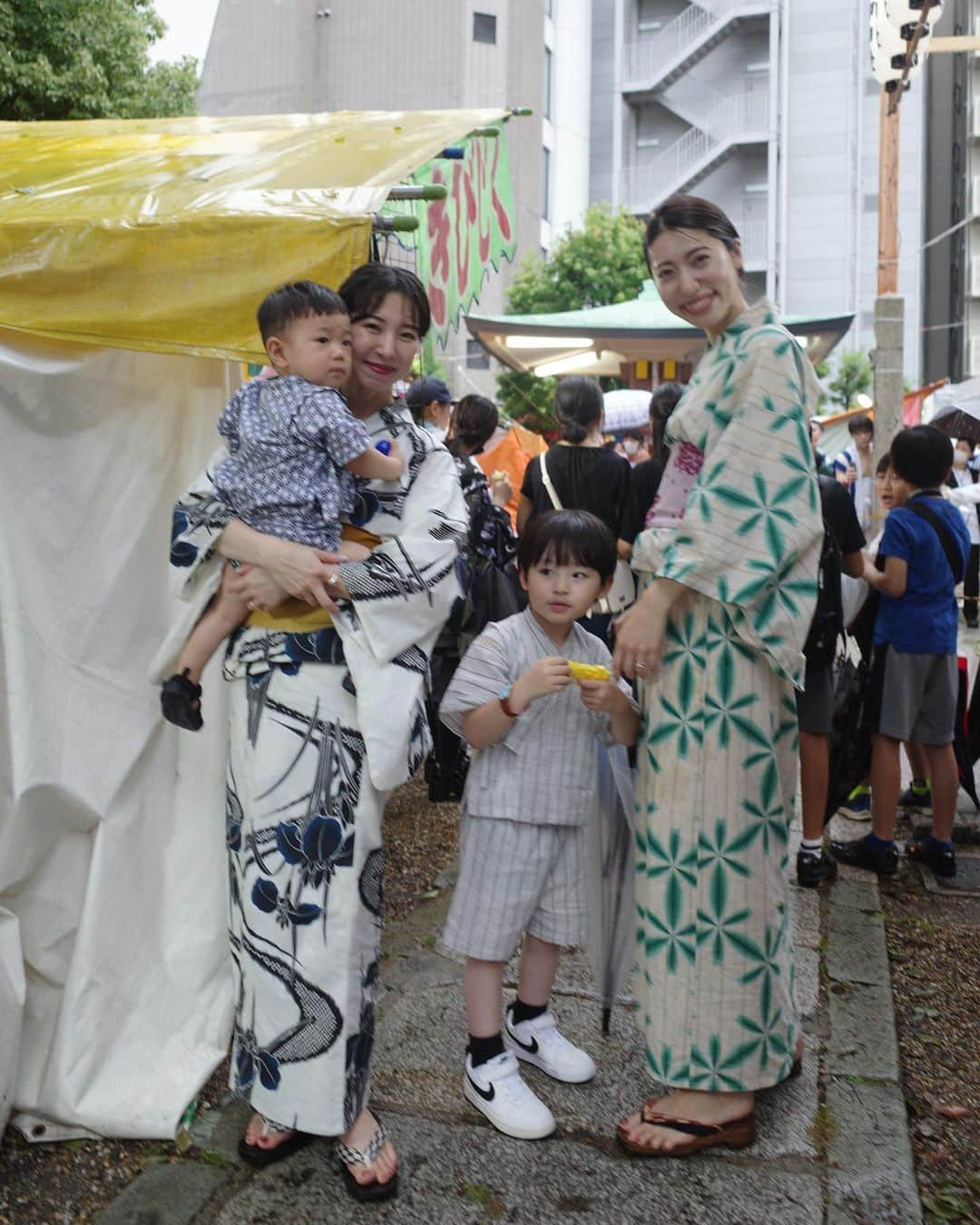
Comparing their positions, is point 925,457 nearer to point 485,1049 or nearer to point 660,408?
point 660,408

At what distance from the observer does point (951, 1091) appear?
3.02 metres

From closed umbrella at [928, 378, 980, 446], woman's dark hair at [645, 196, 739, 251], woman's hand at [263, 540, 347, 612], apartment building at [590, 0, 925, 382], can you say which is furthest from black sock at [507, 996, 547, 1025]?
apartment building at [590, 0, 925, 382]

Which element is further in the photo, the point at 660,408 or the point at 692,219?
the point at 660,408

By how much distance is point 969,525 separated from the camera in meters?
8.54

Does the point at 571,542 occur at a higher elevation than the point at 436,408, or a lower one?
lower

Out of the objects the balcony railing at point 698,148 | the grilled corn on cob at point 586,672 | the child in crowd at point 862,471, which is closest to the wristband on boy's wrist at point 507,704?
the grilled corn on cob at point 586,672

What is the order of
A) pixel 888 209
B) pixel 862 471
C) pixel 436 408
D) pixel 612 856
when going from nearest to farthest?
pixel 612 856
pixel 436 408
pixel 862 471
pixel 888 209

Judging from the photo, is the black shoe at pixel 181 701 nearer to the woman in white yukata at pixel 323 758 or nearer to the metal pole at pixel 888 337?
the woman in white yukata at pixel 323 758

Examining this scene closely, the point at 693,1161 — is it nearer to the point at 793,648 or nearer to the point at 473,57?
the point at 793,648

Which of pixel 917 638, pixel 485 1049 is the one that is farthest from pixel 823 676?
pixel 485 1049

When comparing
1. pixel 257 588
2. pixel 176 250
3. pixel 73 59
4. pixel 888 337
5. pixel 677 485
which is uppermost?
pixel 73 59

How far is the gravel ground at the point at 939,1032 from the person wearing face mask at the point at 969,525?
3376 millimetres

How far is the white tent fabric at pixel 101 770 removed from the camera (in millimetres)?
2672

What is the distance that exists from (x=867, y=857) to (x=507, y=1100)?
8.04 feet
